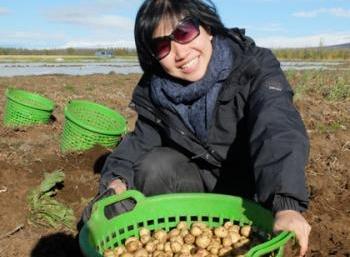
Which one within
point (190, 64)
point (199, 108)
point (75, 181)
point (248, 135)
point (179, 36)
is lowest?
point (75, 181)

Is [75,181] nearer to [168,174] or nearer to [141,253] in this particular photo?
[168,174]

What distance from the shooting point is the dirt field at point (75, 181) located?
9.53 ft

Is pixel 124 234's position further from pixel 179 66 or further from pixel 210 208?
pixel 179 66

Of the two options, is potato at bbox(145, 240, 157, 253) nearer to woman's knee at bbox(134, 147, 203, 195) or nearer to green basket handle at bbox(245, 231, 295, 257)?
woman's knee at bbox(134, 147, 203, 195)

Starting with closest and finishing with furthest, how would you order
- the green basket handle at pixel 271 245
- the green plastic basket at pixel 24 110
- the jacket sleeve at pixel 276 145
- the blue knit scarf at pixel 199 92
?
the green basket handle at pixel 271 245, the jacket sleeve at pixel 276 145, the blue knit scarf at pixel 199 92, the green plastic basket at pixel 24 110

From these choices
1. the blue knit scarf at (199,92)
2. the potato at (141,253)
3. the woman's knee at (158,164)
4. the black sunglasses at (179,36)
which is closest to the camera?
the potato at (141,253)

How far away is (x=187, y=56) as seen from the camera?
2412 mm

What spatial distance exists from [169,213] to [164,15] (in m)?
0.91

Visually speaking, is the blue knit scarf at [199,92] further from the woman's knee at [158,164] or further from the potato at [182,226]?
the potato at [182,226]

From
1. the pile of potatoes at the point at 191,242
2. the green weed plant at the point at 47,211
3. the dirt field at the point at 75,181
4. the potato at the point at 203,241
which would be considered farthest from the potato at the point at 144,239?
the green weed plant at the point at 47,211

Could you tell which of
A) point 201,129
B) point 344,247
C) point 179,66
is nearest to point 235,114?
point 201,129

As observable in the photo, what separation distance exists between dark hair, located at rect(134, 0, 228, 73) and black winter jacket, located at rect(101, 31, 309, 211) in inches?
7.0

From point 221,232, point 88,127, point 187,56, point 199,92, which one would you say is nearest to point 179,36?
point 187,56

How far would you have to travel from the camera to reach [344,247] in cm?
281
